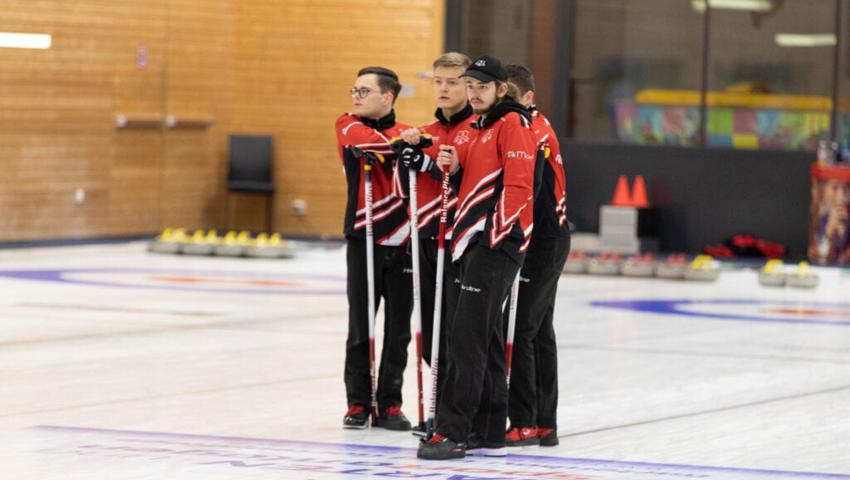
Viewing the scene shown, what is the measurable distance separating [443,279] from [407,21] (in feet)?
46.2

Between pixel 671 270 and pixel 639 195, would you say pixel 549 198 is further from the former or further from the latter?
pixel 639 195

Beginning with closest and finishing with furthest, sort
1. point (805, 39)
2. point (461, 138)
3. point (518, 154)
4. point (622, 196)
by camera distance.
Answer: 1. point (518, 154)
2. point (461, 138)
3. point (805, 39)
4. point (622, 196)

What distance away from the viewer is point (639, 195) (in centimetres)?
2069

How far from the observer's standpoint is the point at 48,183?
1938 centimetres

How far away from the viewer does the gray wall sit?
20.5m

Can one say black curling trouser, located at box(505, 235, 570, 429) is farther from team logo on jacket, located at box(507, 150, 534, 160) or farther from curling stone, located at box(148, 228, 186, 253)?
curling stone, located at box(148, 228, 186, 253)

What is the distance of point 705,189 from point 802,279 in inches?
153

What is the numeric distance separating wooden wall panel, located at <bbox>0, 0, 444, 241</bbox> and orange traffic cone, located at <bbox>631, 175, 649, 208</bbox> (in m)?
2.76

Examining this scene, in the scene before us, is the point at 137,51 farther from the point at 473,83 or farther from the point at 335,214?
the point at 473,83

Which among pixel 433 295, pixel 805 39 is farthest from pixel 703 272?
pixel 433 295

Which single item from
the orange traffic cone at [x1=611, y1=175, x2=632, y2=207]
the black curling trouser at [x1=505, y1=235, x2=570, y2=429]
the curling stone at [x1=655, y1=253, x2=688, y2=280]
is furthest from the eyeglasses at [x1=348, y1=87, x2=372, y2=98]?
the orange traffic cone at [x1=611, y1=175, x2=632, y2=207]

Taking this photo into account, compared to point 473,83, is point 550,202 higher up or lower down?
lower down

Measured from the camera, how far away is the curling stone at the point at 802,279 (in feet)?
55.8

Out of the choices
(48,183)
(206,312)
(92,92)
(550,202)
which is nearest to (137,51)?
(92,92)
